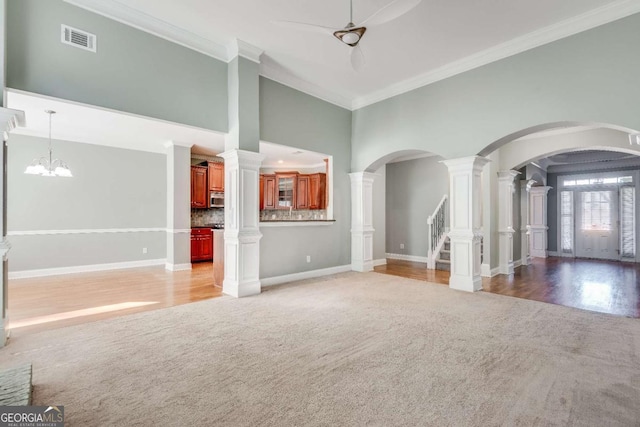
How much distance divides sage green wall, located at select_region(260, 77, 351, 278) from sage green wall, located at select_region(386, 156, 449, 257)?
2938 millimetres

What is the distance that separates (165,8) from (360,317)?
4.43m

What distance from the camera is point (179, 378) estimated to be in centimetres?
226

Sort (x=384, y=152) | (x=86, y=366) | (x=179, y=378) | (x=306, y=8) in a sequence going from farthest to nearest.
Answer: (x=384, y=152), (x=306, y=8), (x=86, y=366), (x=179, y=378)

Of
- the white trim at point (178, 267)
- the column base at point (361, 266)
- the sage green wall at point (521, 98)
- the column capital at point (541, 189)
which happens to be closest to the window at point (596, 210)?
the column capital at point (541, 189)

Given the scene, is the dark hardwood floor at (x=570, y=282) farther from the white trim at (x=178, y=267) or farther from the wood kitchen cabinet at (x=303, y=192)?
the white trim at (x=178, y=267)

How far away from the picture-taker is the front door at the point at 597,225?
893 centimetres

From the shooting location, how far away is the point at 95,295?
470cm

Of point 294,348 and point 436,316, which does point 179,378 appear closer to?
point 294,348

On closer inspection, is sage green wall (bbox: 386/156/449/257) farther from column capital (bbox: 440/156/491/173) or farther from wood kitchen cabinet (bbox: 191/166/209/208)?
wood kitchen cabinet (bbox: 191/166/209/208)

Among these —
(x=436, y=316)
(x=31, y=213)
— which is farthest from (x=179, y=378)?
Answer: (x=31, y=213)

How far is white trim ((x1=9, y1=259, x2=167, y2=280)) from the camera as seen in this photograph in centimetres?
593

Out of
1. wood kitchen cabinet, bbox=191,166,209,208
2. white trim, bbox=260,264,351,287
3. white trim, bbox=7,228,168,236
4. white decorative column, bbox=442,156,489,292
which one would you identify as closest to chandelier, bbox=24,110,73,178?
white trim, bbox=7,228,168,236

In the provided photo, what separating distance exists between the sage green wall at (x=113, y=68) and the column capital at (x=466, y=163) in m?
3.74

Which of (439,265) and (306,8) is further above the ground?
(306,8)
